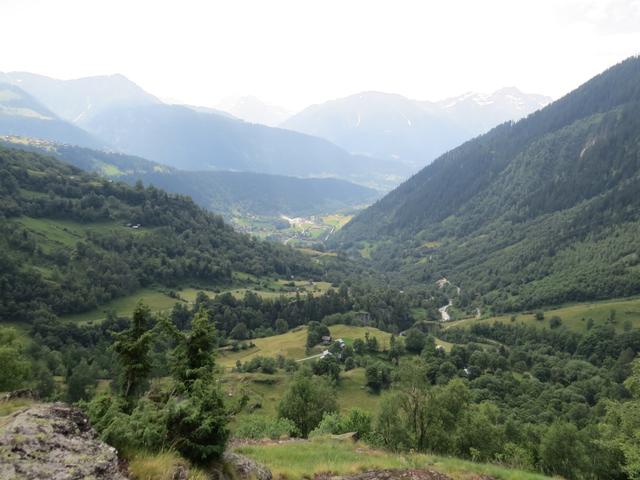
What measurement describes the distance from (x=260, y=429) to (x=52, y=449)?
43.6m

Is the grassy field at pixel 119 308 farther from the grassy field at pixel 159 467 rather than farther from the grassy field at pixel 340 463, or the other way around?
the grassy field at pixel 159 467

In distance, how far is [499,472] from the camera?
22.3 m

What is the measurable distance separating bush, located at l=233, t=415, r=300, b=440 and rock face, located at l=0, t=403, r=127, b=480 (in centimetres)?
3661

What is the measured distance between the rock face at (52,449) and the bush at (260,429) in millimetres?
36608

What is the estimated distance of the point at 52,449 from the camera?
1045 cm

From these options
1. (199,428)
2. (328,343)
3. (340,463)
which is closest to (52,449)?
(199,428)

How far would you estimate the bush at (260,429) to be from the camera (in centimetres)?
4778

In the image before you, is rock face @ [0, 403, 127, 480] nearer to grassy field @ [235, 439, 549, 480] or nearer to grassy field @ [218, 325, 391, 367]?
grassy field @ [235, 439, 549, 480]

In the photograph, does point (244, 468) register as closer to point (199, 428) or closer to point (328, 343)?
point (199, 428)

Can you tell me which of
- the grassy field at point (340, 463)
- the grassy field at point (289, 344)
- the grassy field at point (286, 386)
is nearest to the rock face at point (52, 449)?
the grassy field at point (340, 463)

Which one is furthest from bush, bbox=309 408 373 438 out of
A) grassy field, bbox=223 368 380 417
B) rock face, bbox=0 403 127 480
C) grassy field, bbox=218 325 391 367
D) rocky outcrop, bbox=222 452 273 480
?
grassy field, bbox=218 325 391 367

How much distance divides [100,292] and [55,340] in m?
43.4

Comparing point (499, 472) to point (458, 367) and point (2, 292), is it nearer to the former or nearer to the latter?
point (458, 367)

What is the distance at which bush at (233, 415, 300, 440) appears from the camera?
47.8 m
